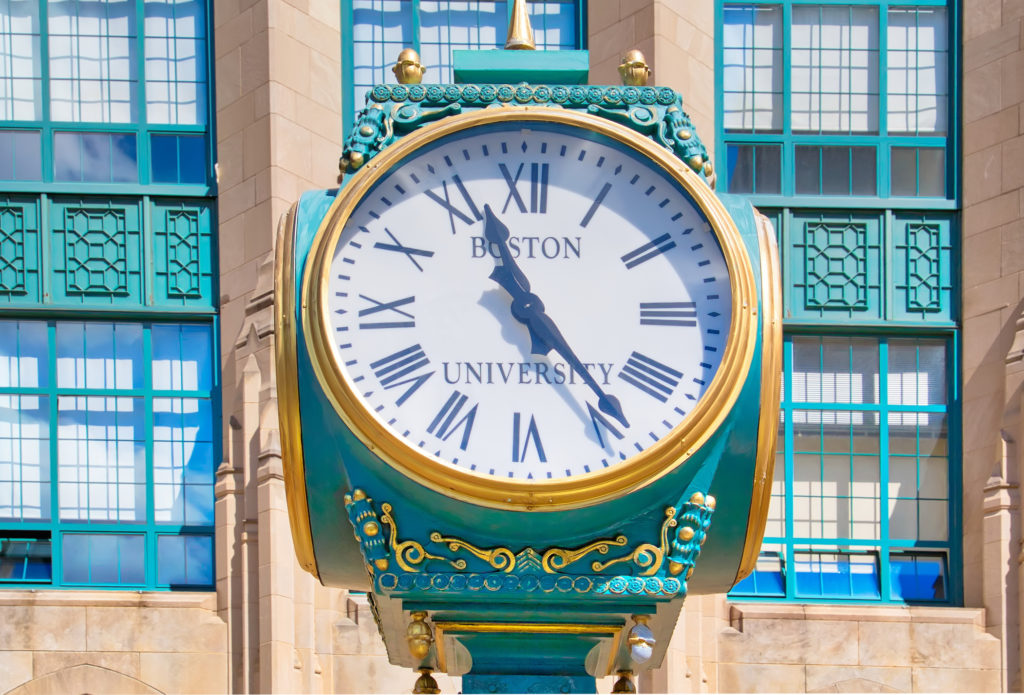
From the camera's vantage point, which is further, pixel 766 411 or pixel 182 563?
pixel 182 563

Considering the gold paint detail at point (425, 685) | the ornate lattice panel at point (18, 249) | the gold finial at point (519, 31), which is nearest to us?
the gold paint detail at point (425, 685)

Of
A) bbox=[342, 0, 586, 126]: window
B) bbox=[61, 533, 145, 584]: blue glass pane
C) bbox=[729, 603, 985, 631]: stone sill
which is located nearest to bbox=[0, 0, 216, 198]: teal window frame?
bbox=[342, 0, 586, 126]: window

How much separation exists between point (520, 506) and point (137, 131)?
57.2 ft

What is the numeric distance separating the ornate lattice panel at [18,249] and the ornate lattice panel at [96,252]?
20 centimetres

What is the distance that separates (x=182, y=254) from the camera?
78.4ft

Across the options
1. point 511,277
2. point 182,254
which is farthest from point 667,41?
point 511,277

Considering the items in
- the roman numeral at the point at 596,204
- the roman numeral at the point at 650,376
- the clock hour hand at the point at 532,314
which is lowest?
the roman numeral at the point at 650,376

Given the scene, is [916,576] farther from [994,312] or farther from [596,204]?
[596,204]

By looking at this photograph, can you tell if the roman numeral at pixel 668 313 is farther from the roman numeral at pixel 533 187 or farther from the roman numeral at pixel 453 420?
the roman numeral at pixel 453 420

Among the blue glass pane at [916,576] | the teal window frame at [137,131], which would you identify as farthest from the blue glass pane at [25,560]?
the blue glass pane at [916,576]

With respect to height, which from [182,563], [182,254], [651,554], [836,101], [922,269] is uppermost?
[836,101]

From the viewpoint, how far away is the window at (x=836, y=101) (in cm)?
2370

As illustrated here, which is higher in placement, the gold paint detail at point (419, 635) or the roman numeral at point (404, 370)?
the roman numeral at point (404, 370)

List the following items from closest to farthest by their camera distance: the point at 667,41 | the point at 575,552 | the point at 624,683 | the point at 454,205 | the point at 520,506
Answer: the point at 520,506
the point at 575,552
the point at 454,205
the point at 624,683
the point at 667,41
